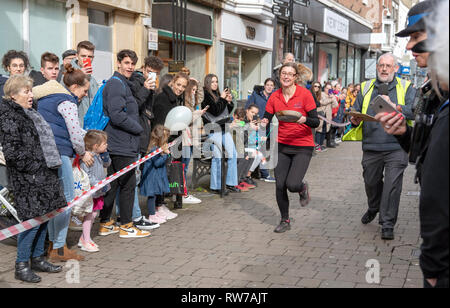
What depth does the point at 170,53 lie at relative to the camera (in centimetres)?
1469

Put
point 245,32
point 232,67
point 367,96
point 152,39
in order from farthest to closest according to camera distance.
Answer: point 245,32 → point 232,67 → point 152,39 → point 367,96

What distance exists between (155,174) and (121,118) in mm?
1287

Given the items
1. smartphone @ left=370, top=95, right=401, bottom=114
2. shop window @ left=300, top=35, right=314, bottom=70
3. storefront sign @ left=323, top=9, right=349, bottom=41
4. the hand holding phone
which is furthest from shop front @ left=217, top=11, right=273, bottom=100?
smartphone @ left=370, top=95, right=401, bottom=114

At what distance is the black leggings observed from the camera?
264 inches

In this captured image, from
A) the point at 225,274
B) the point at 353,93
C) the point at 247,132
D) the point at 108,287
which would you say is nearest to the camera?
the point at 108,287

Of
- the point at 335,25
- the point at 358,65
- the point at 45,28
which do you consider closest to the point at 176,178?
the point at 45,28

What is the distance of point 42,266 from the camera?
17.0 ft

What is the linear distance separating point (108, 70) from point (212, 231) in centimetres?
615

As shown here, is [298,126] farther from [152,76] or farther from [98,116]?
[98,116]

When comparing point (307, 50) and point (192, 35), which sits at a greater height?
point (307, 50)

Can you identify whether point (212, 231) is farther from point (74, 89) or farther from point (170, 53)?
point (170, 53)

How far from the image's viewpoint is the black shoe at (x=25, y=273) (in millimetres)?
4907

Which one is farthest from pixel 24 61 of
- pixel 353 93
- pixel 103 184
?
pixel 353 93

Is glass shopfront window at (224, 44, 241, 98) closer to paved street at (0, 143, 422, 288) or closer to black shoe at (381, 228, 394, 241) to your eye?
paved street at (0, 143, 422, 288)
